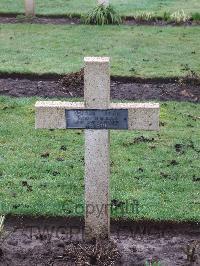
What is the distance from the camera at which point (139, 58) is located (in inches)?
486

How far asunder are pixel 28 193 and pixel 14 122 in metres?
2.33

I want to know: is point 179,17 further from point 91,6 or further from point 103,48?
point 103,48

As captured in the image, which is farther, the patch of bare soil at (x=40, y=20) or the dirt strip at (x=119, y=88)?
the patch of bare soil at (x=40, y=20)

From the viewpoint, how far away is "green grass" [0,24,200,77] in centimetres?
1135

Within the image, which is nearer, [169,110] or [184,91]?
[169,110]

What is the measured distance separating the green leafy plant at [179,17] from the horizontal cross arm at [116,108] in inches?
454

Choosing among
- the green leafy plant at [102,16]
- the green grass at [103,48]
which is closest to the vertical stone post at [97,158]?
the green grass at [103,48]

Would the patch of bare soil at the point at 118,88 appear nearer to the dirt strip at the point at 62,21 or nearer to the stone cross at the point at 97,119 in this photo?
the stone cross at the point at 97,119

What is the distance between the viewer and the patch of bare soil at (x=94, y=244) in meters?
5.07

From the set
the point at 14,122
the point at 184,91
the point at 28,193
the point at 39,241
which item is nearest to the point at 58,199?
the point at 28,193

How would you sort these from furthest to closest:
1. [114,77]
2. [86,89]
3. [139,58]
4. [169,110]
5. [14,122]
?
1. [139,58]
2. [114,77]
3. [169,110]
4. [14,122]
5. [86,89]

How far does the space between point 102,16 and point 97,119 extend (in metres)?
11.0

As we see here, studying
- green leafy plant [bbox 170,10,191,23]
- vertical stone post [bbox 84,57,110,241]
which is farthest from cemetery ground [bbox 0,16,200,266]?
green leafy plant [bbox 170,10,191,23]

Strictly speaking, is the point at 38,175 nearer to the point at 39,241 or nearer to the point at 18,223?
the point at 18,223
